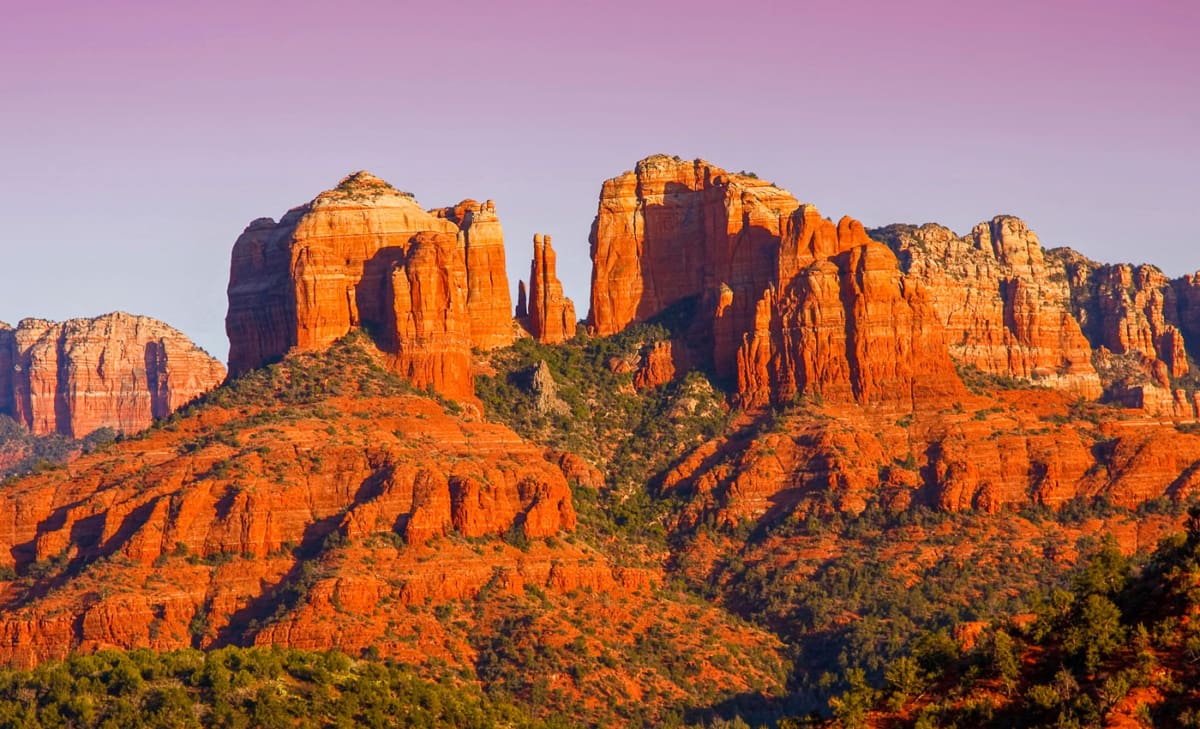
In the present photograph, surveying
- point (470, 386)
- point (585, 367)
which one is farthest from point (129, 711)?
point (585, 367)

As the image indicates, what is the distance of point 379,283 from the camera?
179 metres

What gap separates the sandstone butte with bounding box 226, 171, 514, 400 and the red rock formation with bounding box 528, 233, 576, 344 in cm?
449

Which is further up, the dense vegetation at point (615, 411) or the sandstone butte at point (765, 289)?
the sandstone butte at point (765, 289)

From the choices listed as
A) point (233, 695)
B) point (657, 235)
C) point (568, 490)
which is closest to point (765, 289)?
point (657, 235)

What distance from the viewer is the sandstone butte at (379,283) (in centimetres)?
17612

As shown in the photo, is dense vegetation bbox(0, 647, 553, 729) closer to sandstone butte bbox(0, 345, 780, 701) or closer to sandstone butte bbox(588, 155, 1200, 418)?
sandstone butte bbox(0, 345, 780, 701)

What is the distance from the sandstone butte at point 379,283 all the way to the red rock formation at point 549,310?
449 cm

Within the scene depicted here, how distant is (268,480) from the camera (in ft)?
498

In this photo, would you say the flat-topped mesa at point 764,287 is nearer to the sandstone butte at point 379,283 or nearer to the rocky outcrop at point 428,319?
the sandstone butte at point 379,283

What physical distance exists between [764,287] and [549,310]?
1757 centimetres

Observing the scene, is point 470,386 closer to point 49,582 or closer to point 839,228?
point 839,228

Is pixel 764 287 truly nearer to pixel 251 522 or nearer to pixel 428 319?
pixel 428 319

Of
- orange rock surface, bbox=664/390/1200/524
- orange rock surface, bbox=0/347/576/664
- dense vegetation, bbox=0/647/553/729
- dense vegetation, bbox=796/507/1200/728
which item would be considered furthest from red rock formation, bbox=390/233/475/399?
dense vegetation, bbox=796/507/1200/728

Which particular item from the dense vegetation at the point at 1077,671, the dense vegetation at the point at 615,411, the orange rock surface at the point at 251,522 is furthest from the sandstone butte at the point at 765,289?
the dense vegetation at the point at 1077,671
